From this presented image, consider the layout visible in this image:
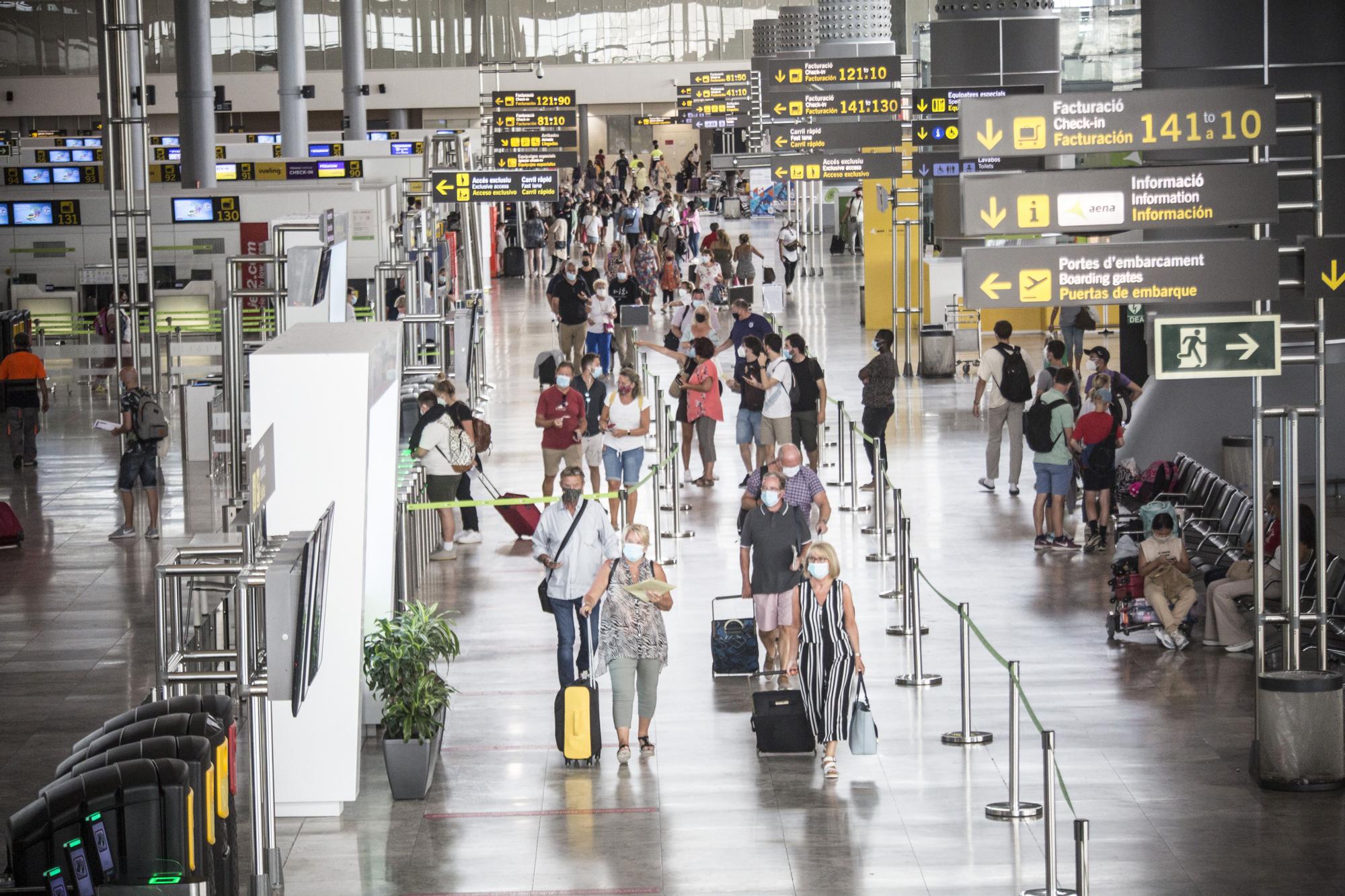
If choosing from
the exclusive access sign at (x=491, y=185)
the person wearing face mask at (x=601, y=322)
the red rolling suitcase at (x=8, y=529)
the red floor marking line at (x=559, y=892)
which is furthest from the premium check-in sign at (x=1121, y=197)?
the exclusive access sign at (x=491, y=185)

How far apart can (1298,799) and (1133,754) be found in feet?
3.50

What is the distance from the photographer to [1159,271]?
10758 millimetres

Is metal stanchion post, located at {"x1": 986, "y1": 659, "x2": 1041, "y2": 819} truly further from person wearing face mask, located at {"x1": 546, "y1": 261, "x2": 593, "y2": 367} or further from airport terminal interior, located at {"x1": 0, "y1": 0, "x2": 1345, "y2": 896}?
person wearing face mask, located at {"x1": 546, "y1": 261, "x2": 593, "y2": 367}

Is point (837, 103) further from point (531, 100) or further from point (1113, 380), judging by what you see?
point (531, 100)

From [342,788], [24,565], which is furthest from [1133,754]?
[24,565]

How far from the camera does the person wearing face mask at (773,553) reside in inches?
489

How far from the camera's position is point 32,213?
3372cm

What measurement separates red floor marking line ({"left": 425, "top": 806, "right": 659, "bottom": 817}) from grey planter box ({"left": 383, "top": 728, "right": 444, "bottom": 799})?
26 cm

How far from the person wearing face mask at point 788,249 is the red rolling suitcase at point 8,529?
23.9 metres

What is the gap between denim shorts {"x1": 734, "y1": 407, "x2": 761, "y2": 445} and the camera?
1938cm

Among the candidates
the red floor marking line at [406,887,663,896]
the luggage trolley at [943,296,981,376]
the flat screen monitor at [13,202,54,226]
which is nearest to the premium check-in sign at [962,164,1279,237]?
the red floor marking line at [406,887,663,896]

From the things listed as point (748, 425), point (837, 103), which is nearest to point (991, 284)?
point (748, 425)

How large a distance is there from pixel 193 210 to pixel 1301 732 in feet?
86.3

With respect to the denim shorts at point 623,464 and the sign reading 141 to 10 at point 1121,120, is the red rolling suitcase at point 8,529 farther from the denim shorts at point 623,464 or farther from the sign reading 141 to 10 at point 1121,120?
the sign reading 141 to 10 at point 1121,120
